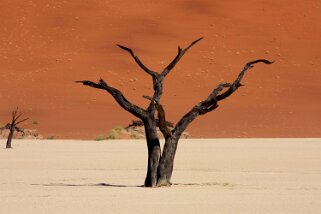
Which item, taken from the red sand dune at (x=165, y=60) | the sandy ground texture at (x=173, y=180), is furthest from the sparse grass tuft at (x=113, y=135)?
the sandy ground texture at (x=173, y=180)

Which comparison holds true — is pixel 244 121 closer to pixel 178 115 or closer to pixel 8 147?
pixel 178 115

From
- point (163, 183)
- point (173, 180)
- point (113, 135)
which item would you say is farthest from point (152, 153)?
point (113, 135)

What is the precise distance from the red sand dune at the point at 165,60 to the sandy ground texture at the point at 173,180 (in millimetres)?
15435

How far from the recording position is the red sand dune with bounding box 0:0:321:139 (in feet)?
163

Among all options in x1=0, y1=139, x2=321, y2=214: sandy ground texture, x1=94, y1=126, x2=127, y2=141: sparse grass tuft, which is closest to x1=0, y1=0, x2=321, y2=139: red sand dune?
x1=94, y1=126, x2=127, y2=141: sparse grass tuft

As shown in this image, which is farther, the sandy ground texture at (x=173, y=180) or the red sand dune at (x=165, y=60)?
the red sand dune at (x=165, y=60)

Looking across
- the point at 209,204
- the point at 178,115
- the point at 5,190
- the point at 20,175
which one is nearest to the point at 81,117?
the point at 178,115

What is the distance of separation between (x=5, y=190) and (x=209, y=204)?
4.48 m

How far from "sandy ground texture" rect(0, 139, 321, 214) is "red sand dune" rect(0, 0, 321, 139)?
1544 cm

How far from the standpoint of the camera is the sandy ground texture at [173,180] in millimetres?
12742

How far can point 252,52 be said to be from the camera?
5906 centimetres

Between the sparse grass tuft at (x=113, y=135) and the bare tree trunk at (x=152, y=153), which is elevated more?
the sparse grass tuft at (x=113, y=135)

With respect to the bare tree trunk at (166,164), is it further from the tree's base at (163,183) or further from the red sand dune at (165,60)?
the red sand dune at (165,60)

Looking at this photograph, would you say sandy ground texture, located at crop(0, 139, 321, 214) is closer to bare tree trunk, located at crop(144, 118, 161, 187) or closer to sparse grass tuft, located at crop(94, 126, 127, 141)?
bare tree trunk, located at crop(144, 118, 161, 187)
